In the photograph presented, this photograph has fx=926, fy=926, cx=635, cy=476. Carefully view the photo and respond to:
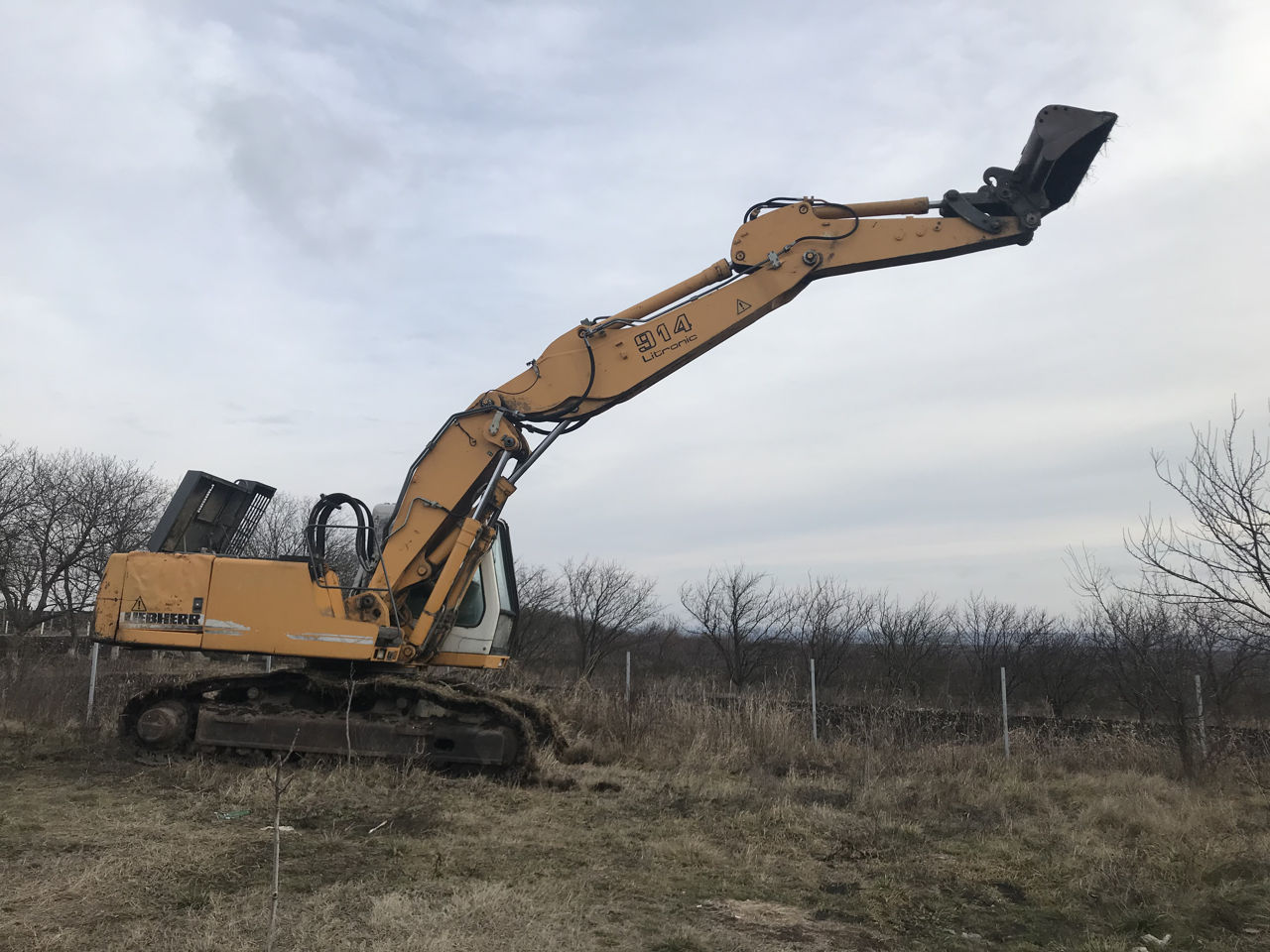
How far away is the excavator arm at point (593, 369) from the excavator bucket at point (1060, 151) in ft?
2.48

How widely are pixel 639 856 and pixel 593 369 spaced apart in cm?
444

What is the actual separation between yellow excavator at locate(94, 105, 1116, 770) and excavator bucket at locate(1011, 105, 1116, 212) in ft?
2.58

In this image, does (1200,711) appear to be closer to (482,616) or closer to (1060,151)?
(1060,151)

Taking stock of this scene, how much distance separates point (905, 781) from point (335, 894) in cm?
626

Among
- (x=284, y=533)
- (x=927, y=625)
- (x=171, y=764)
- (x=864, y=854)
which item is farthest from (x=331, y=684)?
(x=284, y=533)

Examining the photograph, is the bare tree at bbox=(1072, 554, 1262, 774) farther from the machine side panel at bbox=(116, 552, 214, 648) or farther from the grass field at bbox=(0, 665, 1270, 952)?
the machine side panel at bbox=(116, 552, 214, 648)

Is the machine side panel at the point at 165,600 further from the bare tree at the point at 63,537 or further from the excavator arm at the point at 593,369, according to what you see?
the bare tree at the point at 63,537

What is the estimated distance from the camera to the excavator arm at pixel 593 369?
8602 millimetres

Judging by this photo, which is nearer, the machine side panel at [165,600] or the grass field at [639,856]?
the grass field at [639,856]

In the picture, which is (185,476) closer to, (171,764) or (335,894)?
(171,764)

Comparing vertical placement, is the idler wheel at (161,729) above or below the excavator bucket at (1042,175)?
below

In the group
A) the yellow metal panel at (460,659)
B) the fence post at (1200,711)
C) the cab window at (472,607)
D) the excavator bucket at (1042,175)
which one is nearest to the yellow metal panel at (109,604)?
the yellow metal panel at (460,659)

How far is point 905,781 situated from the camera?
9.54 m

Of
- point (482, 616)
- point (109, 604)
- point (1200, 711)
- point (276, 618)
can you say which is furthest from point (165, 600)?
point (1200, 711)
